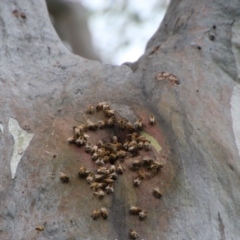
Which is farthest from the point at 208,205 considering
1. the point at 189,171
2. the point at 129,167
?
the point at 129,167

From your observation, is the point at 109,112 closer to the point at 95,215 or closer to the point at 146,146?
the point at 146,146

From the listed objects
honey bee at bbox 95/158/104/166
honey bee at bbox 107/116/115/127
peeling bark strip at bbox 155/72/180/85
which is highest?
peeling bark strip at bbox 155/72/180/85

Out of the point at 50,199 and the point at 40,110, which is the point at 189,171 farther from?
the point at 40,110

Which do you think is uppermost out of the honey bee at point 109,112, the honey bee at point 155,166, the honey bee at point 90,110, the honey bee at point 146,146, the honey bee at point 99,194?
the honey bee at point 90,110

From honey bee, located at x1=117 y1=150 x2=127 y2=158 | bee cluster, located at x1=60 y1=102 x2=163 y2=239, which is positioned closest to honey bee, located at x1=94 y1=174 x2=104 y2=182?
bee cluster, located at x1=60 y1=102 x2=163 y2=239

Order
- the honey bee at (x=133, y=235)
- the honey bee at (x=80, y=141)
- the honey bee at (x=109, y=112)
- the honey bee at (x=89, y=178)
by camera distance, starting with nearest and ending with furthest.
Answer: the honey bee at (x=133, y=235)
the honey bee at (x=89, y=178)
the honey bee at (x=80, y=141)
the honey bee at (x=109, y=112)

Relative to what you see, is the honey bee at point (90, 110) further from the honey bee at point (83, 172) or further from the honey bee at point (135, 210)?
the honey bee at point (135, 210)

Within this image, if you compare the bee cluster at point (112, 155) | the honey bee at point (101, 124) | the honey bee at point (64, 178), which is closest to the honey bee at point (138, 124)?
the bee cluster at point (112, 155)

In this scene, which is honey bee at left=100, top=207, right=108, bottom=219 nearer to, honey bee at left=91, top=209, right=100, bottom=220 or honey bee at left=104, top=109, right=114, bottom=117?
honey bee at left=91, top=209, right=100, bottom=220
